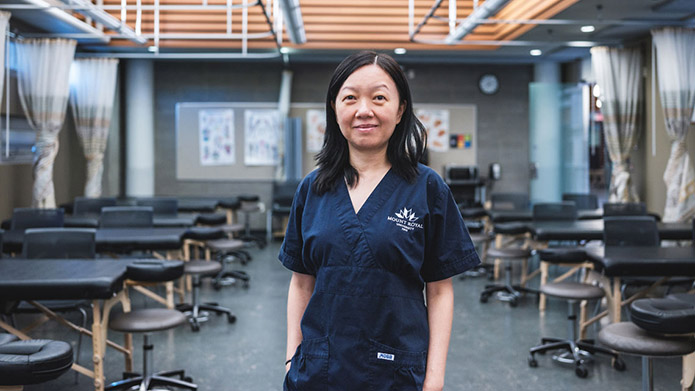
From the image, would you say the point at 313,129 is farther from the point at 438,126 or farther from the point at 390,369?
the point at 390,369

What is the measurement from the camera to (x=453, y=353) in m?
5.46

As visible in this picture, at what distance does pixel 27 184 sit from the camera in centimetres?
982

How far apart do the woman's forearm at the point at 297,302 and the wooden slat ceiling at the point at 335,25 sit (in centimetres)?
927

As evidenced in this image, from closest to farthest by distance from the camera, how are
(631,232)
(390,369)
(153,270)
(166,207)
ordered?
(390,369) < (153,270) < (631,232) < (166,207)

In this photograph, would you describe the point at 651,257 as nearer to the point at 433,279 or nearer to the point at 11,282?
the point at 433,279

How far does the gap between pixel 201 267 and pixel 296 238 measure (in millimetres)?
4815

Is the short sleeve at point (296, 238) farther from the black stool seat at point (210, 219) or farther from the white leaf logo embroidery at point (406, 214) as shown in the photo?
the black stool seat at point (210, 219)

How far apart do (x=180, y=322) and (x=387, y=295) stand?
290cm

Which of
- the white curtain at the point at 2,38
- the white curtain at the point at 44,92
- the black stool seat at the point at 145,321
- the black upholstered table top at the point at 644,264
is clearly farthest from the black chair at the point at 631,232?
the white curtain at the point at 44,92

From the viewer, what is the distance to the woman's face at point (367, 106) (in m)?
1.75

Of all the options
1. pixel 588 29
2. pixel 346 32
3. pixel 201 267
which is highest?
pixel 346 32

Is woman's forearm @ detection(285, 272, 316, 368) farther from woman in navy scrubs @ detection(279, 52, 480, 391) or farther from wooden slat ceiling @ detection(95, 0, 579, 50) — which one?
wooden slat ceiling @ detection(95, 0, 579, 50)

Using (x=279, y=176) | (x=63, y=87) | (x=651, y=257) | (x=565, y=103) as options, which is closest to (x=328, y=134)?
(x=651, y=257)

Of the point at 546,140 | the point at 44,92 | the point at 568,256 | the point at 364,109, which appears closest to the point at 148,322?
the point at 364,109
